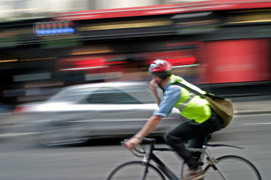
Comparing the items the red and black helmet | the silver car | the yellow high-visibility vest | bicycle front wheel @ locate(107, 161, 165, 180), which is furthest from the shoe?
the silver car

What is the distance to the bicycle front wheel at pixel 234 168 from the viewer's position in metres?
3.98

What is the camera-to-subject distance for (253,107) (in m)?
13.3

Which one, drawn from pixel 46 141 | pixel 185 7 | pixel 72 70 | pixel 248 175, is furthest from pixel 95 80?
pixel 248 175

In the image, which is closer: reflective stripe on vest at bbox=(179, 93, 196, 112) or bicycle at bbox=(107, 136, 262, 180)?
reflective stripe on vest at bbox=(179, 93, 196, 112)

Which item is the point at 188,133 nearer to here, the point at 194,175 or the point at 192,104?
the point at 192,104

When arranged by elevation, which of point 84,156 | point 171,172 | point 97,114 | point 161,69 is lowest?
point 84,156

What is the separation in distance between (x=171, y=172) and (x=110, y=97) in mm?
4112

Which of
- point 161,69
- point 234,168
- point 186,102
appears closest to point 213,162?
point 234,168

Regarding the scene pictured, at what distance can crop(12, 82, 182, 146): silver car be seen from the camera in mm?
7539

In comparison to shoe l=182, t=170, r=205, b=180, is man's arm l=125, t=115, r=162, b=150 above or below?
above

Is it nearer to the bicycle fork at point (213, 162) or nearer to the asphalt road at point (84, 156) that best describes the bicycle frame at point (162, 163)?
the bicycle fork at point (213, 162)

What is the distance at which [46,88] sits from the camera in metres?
15.6

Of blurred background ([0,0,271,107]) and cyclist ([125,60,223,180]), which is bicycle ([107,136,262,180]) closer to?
cyclist ([125,60,223,180])

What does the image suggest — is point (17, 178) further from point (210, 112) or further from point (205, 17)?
point (205, 17)
